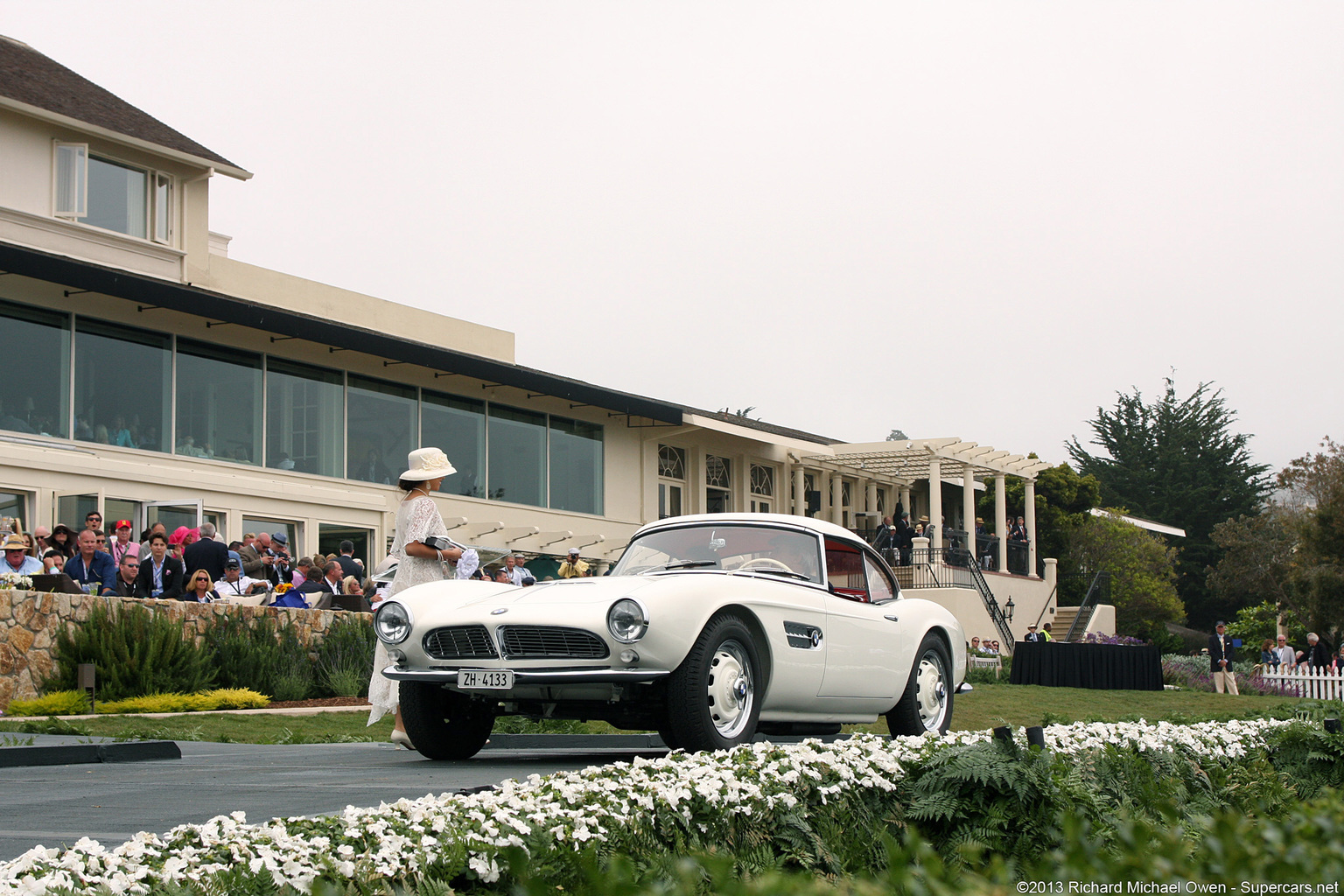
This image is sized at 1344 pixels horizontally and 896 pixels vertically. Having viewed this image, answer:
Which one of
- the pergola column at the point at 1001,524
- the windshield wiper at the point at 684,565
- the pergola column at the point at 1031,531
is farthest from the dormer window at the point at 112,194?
the pergola column at the point at 1031,531

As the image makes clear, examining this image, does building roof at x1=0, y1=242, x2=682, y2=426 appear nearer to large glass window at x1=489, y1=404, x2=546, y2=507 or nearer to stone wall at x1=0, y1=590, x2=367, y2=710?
large glass window at x1=489, y1=404, x2=546, y2=507

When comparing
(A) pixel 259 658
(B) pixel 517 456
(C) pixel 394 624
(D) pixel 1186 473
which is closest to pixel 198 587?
(A) pixel 259 658

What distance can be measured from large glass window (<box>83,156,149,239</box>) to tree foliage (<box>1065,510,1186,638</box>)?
3971 centimetres

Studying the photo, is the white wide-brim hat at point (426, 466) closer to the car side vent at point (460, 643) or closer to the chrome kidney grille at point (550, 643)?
the car side vent at point (460, 643)

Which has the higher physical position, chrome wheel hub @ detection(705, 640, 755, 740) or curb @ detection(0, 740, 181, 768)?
chrome wheel hub @ detection(705, 640, 755, 740)

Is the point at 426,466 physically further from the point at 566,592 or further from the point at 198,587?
the point at 198,587

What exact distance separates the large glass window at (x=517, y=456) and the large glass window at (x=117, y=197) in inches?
338

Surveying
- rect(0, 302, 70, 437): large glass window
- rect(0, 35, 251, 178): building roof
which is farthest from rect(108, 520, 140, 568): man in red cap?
rect(0, 35, 251, 178): building roof

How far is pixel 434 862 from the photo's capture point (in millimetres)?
3699

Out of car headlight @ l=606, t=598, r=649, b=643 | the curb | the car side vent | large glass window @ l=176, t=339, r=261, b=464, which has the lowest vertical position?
the curb

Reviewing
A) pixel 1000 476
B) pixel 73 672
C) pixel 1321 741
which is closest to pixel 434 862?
pixel 1321 741

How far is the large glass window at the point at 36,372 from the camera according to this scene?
20703 millimetres

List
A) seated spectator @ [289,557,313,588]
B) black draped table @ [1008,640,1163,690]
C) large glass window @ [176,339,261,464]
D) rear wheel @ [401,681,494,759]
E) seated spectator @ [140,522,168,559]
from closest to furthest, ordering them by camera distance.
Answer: rear wheel @ [401,681,494,759] → seated spectator @ [140,522,168,559] → seated spectator @ [289,557,313,588] → large glass window @ [176,339,261,464] → black draped table @ [1008,640,1163,690]

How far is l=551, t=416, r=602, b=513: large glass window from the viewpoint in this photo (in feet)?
104
